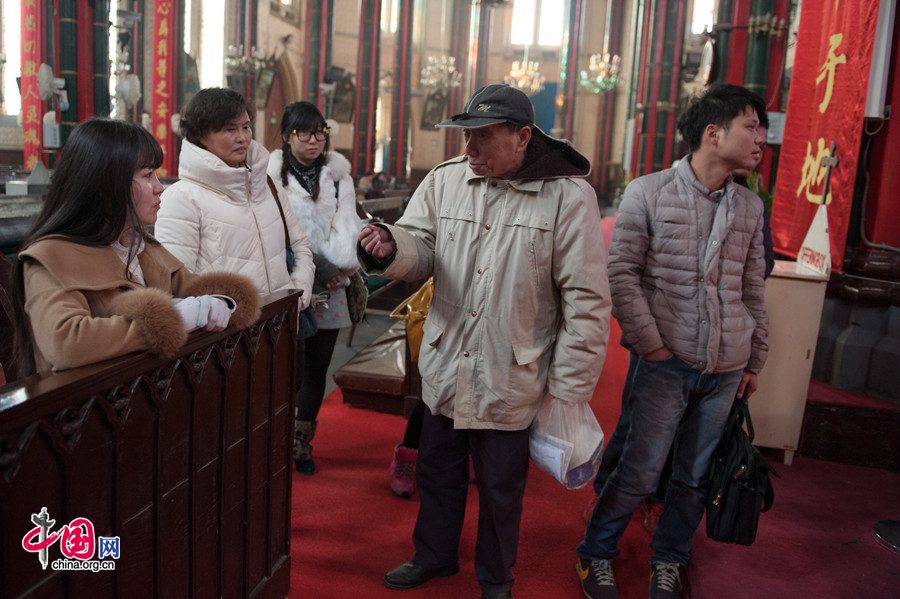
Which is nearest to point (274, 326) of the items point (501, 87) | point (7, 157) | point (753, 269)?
point (501, 87)

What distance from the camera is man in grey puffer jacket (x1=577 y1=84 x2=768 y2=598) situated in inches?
87.0

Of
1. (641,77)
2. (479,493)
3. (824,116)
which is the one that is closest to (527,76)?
(641,77)

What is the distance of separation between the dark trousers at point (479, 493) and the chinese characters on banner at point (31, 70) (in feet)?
25.4

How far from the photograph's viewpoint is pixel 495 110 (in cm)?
193

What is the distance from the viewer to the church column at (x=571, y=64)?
21.2 m

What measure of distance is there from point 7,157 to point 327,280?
32.2 feet

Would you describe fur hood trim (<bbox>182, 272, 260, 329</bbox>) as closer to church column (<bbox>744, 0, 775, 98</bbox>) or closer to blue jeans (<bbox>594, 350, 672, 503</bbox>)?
blue jeans (<bbox>594, 350, 672, 503</bbox>)

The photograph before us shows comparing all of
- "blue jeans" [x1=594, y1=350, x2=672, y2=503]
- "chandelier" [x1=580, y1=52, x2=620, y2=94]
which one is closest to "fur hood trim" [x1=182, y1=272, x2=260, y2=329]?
"blue jeans" [x1=594, y1=350, x2=672, y2=503]

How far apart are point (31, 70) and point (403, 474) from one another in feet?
24.7

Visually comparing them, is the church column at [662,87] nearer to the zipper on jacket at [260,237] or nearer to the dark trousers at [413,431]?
the dark trousers at [413,431]

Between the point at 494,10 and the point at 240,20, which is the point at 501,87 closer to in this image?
the point at 240,20

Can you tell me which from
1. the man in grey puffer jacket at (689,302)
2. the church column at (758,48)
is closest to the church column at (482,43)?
the church column at (758,48)

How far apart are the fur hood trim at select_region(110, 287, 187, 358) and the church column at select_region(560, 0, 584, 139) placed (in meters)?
20.6

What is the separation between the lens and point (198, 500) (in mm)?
1646
